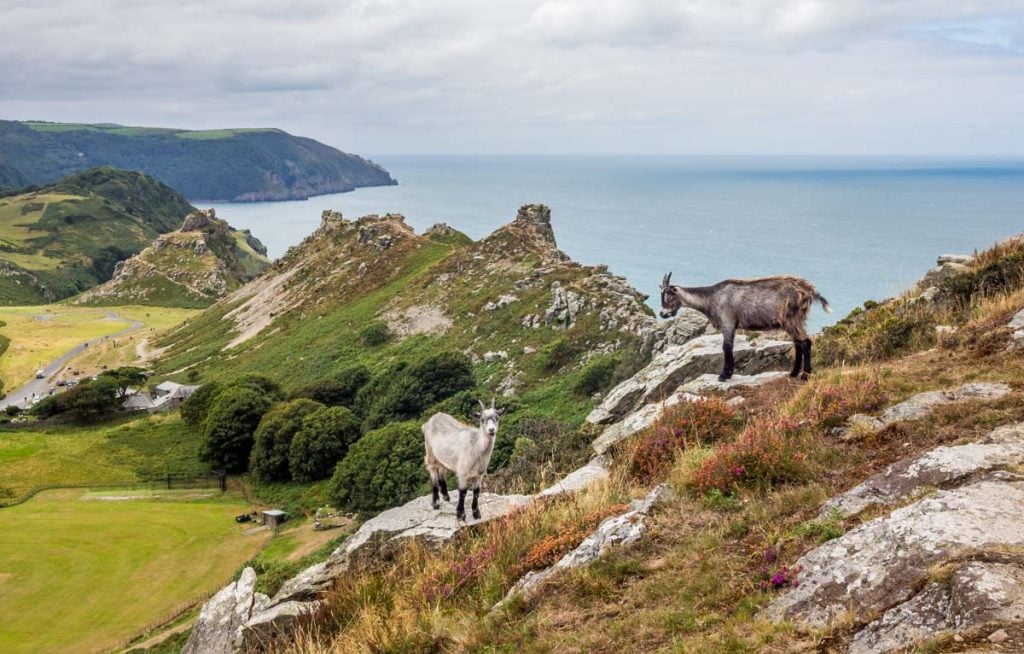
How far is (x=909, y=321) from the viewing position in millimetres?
15703

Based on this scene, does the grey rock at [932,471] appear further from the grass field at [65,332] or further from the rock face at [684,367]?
the grass field at [65,332]

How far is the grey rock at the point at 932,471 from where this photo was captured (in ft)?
24.7

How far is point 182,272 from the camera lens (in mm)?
171375

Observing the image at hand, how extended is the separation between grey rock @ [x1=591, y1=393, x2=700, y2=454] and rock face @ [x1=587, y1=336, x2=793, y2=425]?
1.84 metres

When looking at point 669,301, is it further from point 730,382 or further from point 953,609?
point 953,609

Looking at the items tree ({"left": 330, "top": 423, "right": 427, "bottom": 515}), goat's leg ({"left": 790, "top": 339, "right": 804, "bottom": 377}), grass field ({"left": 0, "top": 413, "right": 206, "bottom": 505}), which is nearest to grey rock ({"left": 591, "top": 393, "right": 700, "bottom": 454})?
goat's leg ({"left": 790, "top": 339, "right": 804, "bottom": 377})

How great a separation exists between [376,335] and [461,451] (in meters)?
58.6

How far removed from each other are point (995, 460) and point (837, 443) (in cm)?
229

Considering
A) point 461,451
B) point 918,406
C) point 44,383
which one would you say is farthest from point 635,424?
point 44,383

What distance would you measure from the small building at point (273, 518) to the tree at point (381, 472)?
339cm

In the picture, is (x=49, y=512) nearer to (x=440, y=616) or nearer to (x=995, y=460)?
(x=440, y=616)

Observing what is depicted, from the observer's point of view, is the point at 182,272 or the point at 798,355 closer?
the point at 798,355

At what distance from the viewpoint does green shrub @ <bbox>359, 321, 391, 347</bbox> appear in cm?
6944

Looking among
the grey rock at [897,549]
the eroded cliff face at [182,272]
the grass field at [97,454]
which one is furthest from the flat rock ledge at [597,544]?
the eroded cliff face at [182,272]
